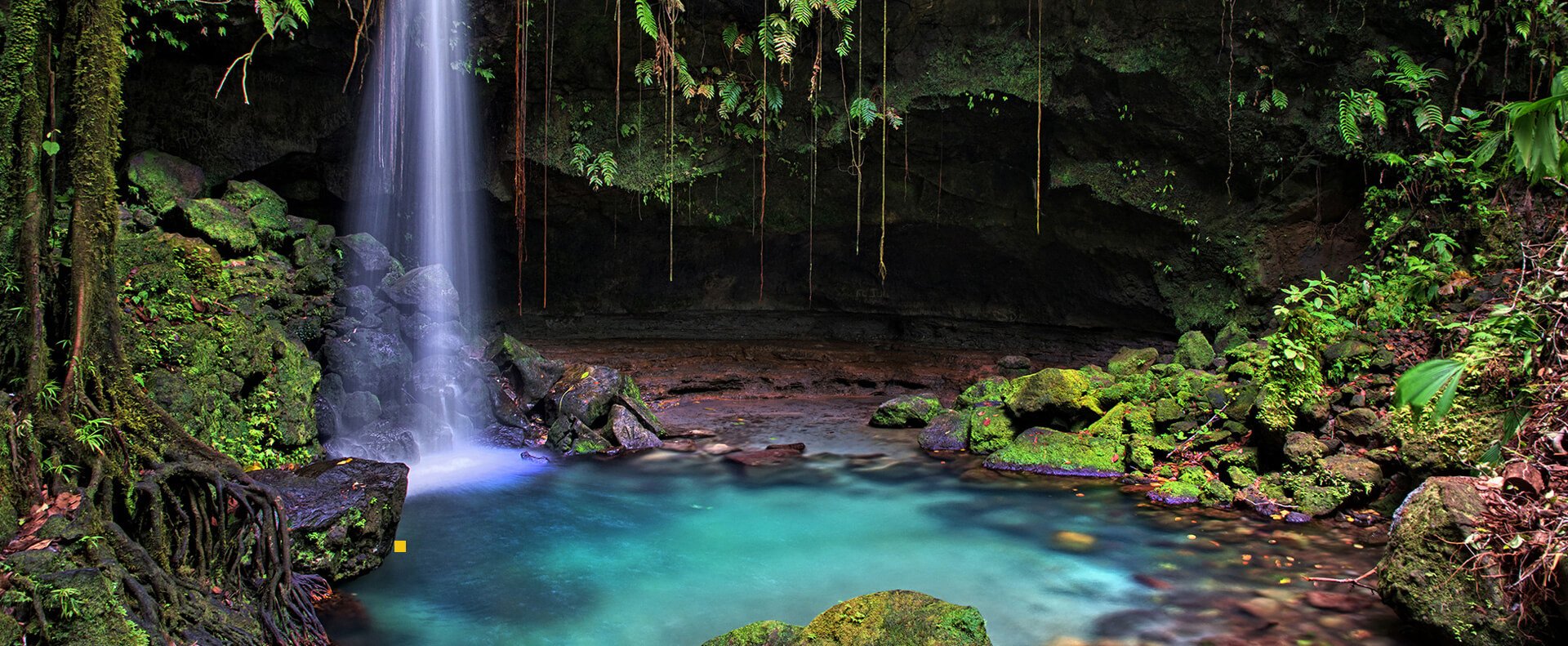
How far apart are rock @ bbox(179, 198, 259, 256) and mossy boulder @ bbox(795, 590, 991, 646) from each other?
779cm

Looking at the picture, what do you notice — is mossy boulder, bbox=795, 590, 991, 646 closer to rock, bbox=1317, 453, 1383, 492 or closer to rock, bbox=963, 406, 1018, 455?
rock, bbox=1317, 453, 1383, 492

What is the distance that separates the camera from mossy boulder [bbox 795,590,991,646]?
11.8ft

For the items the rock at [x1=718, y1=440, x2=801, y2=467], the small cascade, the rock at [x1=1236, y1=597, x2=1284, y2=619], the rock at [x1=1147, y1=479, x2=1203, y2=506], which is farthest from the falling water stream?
the rock at [x1=1236, y1=597, x2=1284, y2=619]

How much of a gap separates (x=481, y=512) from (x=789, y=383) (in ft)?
22.8

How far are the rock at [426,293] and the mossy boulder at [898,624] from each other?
789 centimetres

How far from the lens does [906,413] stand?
36.3 ft

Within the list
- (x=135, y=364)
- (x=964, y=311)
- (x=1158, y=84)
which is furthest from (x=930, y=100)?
(x=135, y=364)

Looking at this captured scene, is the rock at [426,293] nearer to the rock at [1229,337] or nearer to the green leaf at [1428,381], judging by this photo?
the rock at [1229,337]

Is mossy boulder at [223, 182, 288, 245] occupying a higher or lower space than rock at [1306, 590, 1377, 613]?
higher

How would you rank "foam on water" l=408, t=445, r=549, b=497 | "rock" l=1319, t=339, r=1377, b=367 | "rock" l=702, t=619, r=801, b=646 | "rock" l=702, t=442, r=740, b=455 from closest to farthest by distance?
"rock" l=702, t=619, r=801, b=646, "rock" l=1319, t=339, r=1377, b=367, "foam on water" l=408, t=445, r=549, b=497, "rock" l=702, t=442, r=740, b=455

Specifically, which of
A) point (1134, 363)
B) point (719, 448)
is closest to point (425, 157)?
point (719, 448)

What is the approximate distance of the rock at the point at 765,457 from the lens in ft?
30.1

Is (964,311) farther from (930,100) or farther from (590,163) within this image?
Answer: (590,163)

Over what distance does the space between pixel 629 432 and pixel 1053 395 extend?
183 inches
